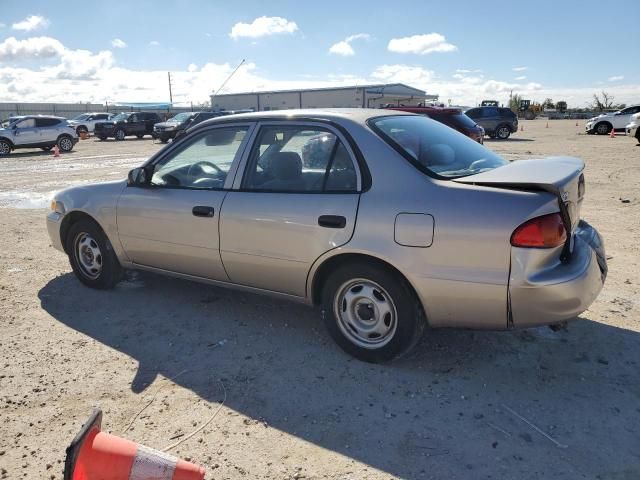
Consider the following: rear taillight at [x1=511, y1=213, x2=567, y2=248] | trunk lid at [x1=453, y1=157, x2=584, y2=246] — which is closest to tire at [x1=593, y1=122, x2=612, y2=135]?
trunk lid at [x1=453, y1=157, x2=584, y2=246]

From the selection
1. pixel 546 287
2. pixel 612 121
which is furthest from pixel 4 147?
pixel 612 121

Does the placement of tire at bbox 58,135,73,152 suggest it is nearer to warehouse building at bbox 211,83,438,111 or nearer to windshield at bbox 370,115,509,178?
windshield at bbox 370,115,509,178

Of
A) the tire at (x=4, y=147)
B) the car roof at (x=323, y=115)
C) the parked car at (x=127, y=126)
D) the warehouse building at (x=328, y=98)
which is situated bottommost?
the tire at (x=4, y=147)

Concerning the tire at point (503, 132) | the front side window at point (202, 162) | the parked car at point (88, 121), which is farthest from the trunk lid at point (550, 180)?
the parked car at point (88, 121)

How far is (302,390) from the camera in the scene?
123 inches

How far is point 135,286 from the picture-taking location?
4945mm

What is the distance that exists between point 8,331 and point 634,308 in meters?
5.09

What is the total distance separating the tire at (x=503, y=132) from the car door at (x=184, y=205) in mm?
25294

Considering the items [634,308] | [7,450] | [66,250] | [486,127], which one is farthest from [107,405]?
[486,127]

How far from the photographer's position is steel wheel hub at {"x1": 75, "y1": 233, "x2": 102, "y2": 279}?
4746 millimetres

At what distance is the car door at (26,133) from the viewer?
2203 centimetres

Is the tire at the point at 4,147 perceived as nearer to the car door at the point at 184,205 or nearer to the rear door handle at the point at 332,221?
the car door at the point at 184,205

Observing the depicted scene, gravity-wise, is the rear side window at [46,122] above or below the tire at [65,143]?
above

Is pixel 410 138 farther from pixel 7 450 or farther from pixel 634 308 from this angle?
pixel 7 450
